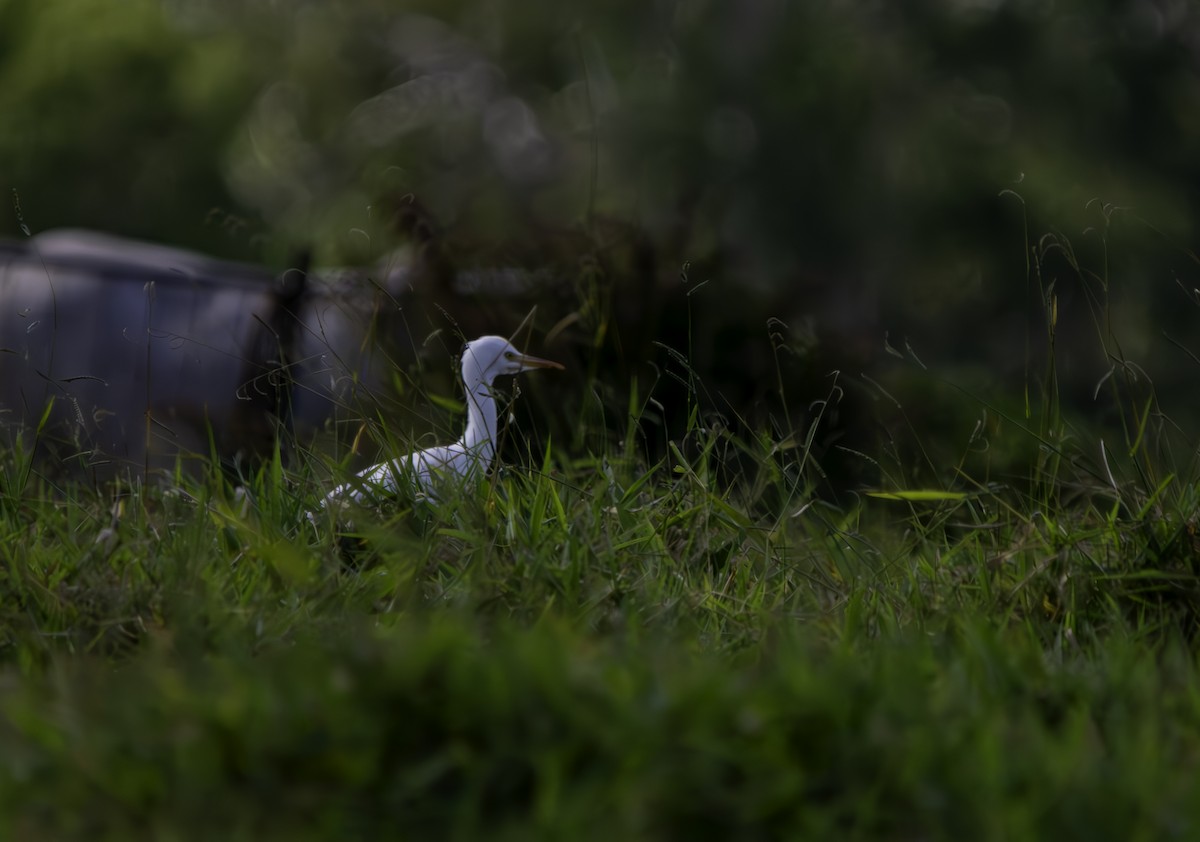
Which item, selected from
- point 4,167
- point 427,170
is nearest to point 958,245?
point 427,170

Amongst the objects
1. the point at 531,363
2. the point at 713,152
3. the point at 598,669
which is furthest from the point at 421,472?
the point at 713,152

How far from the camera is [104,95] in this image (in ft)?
71.7

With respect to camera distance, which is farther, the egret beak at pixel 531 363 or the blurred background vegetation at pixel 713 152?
the blurred background vegetation at pixel 713 152

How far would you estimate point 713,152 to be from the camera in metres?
15.9

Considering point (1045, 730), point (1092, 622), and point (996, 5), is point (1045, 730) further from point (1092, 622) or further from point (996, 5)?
point (996, 5)

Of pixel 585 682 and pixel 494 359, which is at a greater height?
pixel 585 682

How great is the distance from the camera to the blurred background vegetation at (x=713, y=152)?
273 inches

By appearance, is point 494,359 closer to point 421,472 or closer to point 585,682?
point 421,472

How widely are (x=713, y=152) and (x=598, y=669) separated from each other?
14.3 m

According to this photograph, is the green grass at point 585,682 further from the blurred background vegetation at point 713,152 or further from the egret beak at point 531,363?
the blurred background vegetation at point 713,152

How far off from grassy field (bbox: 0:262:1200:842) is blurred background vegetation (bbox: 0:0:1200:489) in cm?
239

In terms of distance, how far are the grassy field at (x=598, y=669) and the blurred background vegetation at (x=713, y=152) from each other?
94.0 inches

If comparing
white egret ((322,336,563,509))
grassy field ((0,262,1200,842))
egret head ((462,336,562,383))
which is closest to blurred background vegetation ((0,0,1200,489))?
egret head ((462,336,562,383))

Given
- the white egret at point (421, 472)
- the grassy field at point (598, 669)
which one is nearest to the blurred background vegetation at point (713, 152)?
the white egret at point (421, 472)
